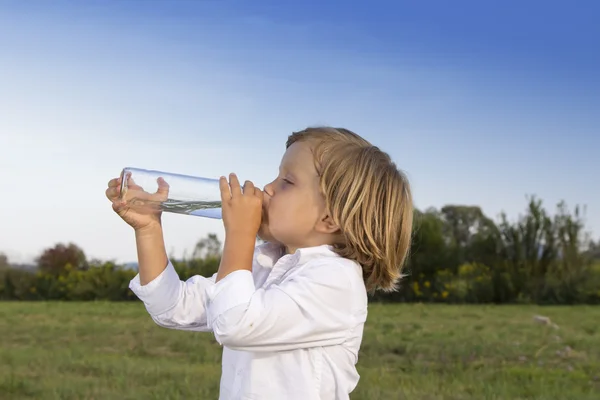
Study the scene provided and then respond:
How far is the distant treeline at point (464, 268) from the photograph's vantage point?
519 inches

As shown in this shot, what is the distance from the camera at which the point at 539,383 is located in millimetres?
4879

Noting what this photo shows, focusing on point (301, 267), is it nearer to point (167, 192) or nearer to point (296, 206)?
point (296, 206)

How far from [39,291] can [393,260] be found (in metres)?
12.5

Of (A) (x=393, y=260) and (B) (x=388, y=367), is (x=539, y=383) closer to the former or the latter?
(B) (x=388, y=367)

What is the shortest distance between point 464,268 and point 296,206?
12.0 metres

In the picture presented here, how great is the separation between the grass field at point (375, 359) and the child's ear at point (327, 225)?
2416 mm

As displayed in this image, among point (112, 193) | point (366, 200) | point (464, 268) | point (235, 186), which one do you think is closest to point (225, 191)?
point (235, 186)

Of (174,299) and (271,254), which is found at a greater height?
(271,254)

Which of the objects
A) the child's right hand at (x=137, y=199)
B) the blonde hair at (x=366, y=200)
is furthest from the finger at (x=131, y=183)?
the blonde hair at (x=366, y=200)

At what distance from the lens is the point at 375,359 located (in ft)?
19.5

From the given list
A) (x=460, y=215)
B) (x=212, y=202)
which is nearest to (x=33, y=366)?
(x=212, y=202)

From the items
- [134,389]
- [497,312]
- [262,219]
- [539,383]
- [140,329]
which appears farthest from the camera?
[497,312]

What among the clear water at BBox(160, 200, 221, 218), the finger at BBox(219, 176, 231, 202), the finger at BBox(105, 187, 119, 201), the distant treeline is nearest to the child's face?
the finger at BBox(219, 176, 231, 202)

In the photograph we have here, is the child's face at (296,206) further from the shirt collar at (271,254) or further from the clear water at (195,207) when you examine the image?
the clear water at (195,207)
